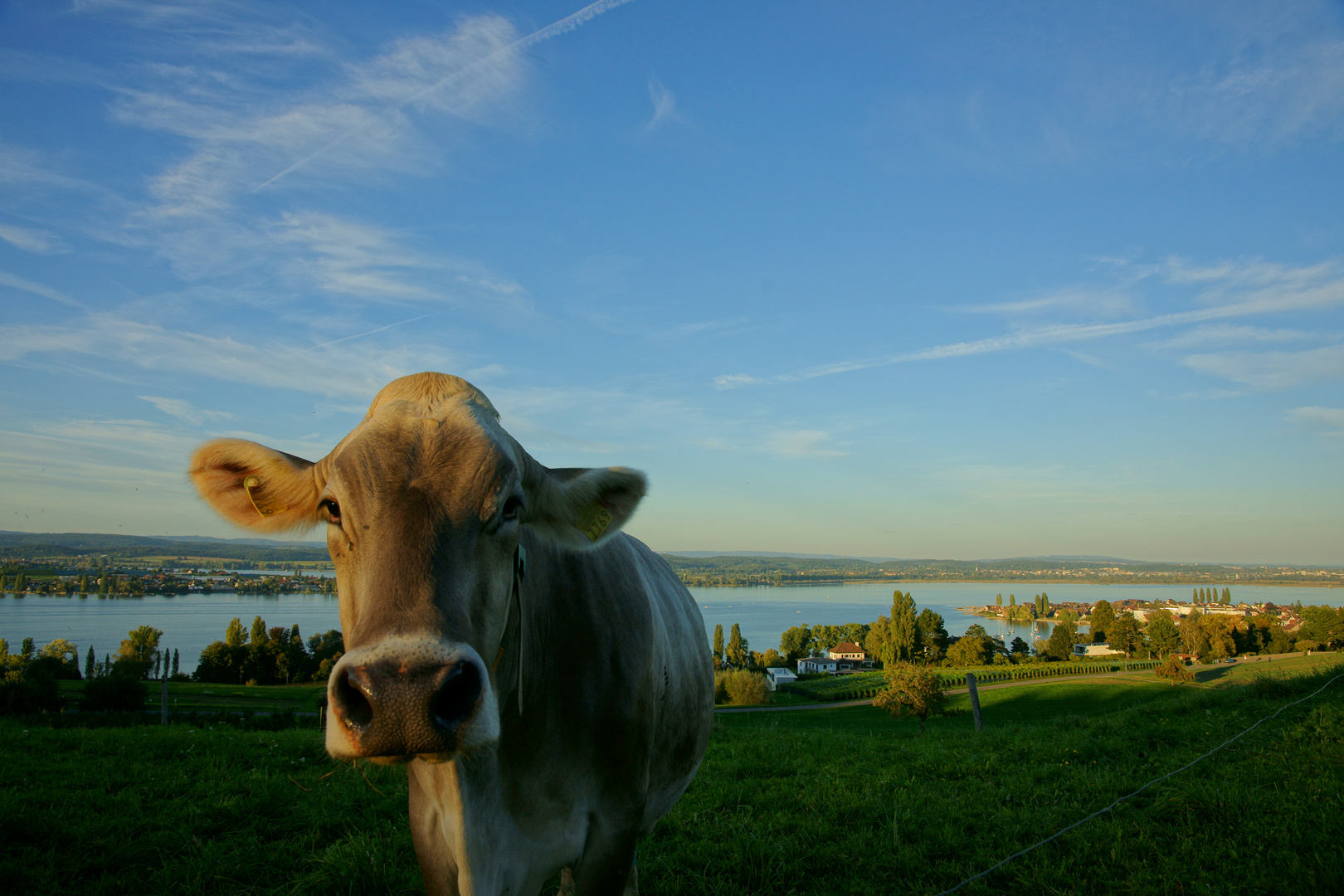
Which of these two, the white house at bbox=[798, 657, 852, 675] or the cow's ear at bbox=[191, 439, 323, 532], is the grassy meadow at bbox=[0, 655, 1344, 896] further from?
the white house at bbox=[798, 657, 852, 675]

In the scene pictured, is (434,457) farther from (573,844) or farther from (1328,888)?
(1328,888)

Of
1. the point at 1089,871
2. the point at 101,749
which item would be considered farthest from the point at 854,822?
the point at 101,749

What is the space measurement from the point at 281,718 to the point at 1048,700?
36848 millimetres

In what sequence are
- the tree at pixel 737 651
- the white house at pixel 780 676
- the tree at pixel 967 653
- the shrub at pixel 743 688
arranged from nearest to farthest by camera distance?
the shrub at pixel 743 688 → the tree at pixel 737 651 → the white house at pixel 780 676 → the tree at pixel 967 653

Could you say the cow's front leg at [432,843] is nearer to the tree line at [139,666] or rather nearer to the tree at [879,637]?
the tree line at [139,666]

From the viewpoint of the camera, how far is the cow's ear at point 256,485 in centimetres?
234

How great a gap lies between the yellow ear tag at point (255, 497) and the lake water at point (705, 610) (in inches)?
36.9

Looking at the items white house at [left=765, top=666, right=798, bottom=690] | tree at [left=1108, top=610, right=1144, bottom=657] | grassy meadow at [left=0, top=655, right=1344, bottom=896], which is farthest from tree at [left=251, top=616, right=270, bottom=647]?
tree at [left=1108, top=610, right=1144, bottom=657]

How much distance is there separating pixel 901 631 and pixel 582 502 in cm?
6934

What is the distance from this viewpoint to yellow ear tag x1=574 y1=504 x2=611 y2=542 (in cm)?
255

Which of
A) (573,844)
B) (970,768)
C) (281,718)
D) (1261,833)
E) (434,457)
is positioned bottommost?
(281,718)

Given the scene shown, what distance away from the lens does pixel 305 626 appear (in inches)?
1746

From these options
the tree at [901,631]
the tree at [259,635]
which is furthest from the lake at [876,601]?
the tree at [259,635]

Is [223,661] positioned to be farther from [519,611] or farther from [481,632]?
[481,632]
